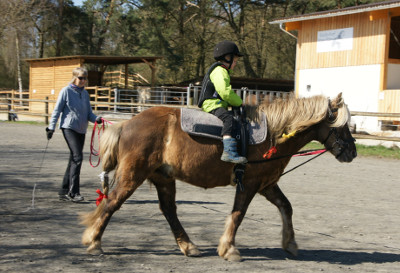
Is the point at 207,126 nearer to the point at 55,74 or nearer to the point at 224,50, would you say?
the point at 224,50

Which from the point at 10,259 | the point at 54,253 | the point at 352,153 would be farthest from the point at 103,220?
the point at 352,153

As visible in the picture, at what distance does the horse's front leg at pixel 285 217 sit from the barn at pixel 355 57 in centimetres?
1681

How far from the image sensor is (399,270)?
4934 millimetres

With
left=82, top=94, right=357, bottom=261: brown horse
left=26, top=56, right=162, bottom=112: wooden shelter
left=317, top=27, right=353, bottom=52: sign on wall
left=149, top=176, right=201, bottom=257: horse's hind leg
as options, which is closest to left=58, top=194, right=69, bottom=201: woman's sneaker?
left=82, top=94, right=357, bottom=261: brown horse

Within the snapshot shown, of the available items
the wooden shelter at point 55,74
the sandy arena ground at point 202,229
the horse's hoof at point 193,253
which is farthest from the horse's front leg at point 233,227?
the wooden shelter at point 55,74

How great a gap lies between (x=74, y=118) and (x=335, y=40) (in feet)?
66.0

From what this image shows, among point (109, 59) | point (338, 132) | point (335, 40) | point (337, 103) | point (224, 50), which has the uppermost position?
point (335, 40)

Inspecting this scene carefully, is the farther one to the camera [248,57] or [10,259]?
[248,57]

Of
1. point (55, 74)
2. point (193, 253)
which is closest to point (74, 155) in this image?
point (193, 253)

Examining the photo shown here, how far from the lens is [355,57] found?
78.3ft

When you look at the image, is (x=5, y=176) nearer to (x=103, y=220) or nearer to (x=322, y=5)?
(x=103, y=220)

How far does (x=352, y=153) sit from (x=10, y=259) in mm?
3868

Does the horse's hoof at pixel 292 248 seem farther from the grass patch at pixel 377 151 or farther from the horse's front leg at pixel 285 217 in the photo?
the grass patch at pixel 377 151

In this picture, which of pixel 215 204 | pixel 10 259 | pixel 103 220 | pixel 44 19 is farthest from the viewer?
pixel 44 19
